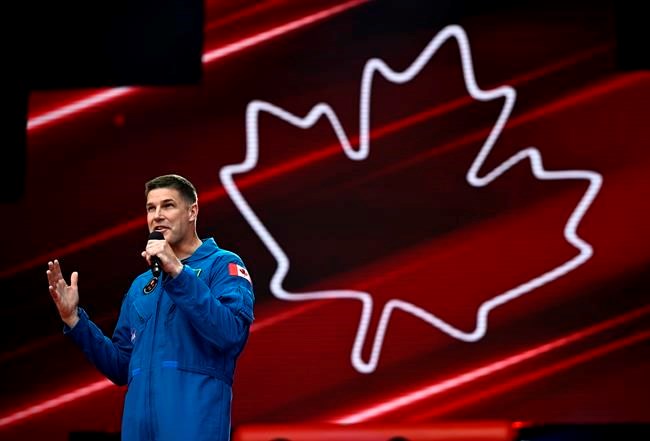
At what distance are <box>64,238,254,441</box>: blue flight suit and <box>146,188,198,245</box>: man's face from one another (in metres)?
0.10

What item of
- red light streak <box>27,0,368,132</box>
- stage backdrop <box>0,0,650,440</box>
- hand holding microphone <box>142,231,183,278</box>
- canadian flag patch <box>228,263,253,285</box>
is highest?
red light streak <box>27,0,368,132</box>

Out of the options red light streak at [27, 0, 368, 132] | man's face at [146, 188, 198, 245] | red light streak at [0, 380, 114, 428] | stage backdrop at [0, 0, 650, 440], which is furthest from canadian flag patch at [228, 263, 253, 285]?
red light streak at [27, 0, 368, 132]

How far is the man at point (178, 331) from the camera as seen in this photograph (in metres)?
2.13

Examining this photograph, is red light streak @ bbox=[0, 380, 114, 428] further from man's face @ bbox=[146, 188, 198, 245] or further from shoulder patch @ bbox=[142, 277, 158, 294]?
man's face @ bbox=[146, 188, 198, 245]

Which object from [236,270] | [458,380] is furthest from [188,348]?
[458,380]

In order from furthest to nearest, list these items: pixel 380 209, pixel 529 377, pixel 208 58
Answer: pixel 208 58, pixel 380 209, pixel 529 377

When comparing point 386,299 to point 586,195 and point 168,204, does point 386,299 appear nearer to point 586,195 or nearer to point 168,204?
point 586,195

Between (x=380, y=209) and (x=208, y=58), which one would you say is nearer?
(x=380, y=209)

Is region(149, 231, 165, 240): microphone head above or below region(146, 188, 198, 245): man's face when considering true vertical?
below

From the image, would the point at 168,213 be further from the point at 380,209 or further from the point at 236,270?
the point at 380,209

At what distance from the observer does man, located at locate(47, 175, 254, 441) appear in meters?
2.13

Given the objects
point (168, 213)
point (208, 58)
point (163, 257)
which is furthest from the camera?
point (208, 58)

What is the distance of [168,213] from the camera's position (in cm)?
229

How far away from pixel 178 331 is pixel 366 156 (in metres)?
1.77
